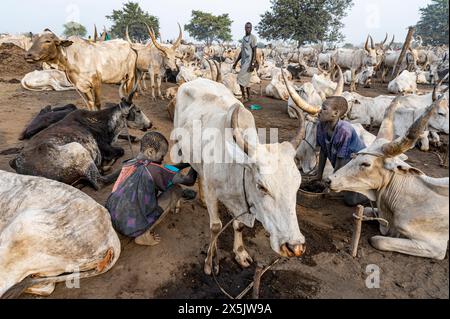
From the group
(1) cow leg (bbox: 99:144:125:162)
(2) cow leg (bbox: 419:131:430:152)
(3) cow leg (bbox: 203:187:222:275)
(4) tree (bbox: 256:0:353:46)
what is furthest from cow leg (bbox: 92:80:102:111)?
(4) tree (bbox: 256:0:353:46)

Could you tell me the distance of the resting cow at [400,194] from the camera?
295 centimetres

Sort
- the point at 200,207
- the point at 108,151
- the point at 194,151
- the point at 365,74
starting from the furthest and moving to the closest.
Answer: the point at 365,74, the point at 108,151, the point at 200,207, the point at 194,151

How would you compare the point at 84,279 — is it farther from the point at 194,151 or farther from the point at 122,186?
the point at 194,151

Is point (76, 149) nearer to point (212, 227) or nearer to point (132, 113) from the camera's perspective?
point (132, 113)

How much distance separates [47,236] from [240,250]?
1.83m

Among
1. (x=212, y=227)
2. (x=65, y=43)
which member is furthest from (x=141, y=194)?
(x=65, y=43)

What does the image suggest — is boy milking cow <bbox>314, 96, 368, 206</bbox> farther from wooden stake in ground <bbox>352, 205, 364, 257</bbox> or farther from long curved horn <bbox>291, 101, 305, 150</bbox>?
long curved horn <bbox>291, 101, 305, 150</bbox>

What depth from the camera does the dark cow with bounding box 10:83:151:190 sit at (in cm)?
410

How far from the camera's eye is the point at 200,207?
415 cm

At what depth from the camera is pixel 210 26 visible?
4838 centimetres

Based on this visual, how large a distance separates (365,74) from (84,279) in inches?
615

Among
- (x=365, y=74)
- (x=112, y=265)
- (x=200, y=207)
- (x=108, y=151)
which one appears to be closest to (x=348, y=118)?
(x=200, y=207)

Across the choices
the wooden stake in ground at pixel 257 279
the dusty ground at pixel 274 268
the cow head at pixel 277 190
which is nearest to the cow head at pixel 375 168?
the dusty ground at pixel 274 268
